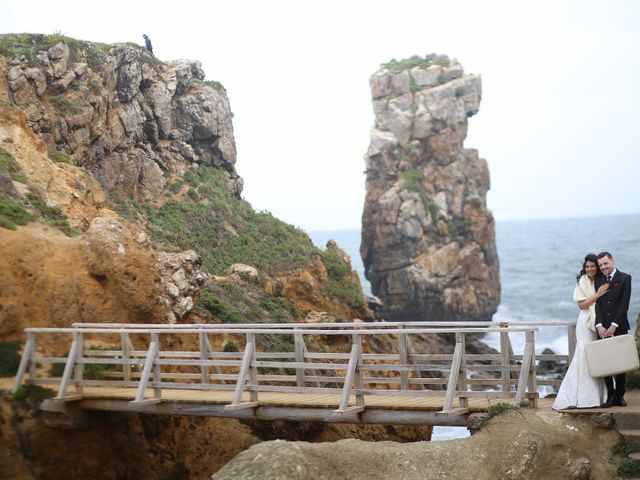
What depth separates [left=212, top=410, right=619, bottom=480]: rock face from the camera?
40.1 ft

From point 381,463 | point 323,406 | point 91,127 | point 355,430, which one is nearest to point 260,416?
point 323,406

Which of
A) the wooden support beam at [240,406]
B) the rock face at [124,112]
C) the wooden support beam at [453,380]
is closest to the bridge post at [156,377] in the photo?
the wooden support beam at [240,406]

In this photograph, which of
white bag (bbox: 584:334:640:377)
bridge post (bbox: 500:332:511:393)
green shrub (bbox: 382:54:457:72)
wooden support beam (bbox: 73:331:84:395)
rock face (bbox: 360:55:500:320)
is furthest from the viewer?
green shrub (bbox: 382:54:457:72)

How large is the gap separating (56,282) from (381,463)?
10153 millimetres

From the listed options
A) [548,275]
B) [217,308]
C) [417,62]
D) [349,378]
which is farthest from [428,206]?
[349,378]

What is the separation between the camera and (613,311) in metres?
13.3

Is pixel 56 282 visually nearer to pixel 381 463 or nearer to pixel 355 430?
pixel 355 430

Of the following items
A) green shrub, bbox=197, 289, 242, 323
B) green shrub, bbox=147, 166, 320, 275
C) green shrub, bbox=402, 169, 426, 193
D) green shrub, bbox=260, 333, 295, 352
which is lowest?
green shrub, bbox=260, 333, 295, 352

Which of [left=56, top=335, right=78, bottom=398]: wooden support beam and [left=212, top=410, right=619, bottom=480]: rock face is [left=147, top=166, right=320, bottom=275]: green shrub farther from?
[left=212, top=410, right=619, bottom=480]: rock face

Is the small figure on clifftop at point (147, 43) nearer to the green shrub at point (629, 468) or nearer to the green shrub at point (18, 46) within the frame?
the green shrub at point (18, 46)

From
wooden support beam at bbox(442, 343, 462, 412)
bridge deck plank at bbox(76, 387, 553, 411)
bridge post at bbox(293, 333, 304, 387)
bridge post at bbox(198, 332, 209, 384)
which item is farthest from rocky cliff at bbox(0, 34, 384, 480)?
wooden support beam at bbox(442, 343, 462, 412)

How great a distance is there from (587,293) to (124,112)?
31.4 meters

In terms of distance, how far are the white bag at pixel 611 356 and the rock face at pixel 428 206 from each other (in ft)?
197

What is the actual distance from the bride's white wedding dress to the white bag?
7.1 inches
